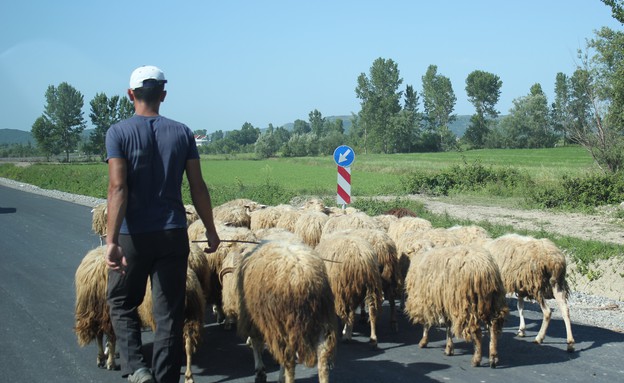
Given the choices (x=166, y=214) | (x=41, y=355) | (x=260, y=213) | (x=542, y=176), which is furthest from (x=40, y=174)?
(x=166, y=214)

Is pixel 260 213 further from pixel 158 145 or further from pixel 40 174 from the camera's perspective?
pixel 40 174

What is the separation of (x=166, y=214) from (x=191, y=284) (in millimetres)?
1898

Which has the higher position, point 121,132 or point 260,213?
point 121,132

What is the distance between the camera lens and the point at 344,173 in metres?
14.1

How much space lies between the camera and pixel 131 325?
488 cm

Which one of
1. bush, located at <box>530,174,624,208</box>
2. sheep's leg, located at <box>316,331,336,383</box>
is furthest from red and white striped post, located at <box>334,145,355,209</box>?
bush, located at <box>530,174,624,208</box>

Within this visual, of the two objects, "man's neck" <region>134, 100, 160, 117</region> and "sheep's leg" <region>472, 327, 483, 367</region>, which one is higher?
"man's neck" <region>134, 100, 160, 117</region>

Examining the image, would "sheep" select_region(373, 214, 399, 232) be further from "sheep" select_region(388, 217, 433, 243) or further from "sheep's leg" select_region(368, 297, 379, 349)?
"sheep's leg" select_region(368, 297, 379, 349)

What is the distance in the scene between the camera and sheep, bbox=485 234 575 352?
808 centimetres

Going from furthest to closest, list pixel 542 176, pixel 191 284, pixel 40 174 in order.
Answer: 1. pixel 40 174
2. pixel 542 176
3. pixel 191 284

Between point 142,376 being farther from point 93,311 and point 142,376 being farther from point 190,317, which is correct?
point 93,311

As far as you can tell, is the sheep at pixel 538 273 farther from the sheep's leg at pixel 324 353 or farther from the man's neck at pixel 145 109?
the man's neck at pixel 145 109

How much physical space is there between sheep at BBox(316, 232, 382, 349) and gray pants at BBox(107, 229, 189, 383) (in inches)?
120

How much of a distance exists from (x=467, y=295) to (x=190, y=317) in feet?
10.0
